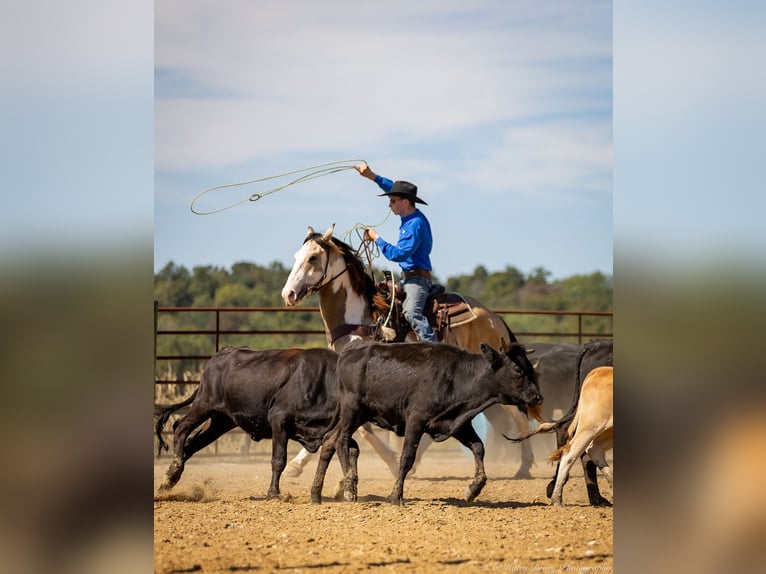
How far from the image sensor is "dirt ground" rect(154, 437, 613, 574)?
571 cm

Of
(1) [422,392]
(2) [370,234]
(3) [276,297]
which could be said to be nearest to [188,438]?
(1) [422,392]

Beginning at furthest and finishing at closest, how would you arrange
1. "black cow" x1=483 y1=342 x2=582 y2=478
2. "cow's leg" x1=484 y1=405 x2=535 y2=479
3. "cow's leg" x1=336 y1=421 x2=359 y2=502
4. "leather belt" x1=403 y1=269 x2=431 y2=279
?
"black cow" x1=483 y1=342 x2=582 y2=478
"cow's leg" x1=484 y1=405 x2=535 y2=479
"leather belt" x1=403 y1=269 x2=431 y2=279
"cow's leg" x1=336 y1=421 x2=359 y2=502

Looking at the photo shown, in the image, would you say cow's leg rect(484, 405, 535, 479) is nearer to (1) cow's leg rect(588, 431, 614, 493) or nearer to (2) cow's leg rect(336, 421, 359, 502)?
(1) cow's leg rect(588, 431, 614, 493)

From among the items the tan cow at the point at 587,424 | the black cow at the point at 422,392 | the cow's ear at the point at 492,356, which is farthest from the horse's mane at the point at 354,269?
the tan cow at the point at 587,424

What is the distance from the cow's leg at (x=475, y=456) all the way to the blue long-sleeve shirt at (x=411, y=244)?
5.50ft

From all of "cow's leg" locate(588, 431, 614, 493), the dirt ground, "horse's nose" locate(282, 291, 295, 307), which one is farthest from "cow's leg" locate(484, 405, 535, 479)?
"horse's nose" locate(282, 291, 295, 307)

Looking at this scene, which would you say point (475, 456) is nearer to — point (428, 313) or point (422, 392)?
point (422, 392)

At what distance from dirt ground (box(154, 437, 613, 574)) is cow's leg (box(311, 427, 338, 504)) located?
0.29 ft

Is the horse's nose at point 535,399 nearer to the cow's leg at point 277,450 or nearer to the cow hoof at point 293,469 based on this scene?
the cow's leg at point 277,450

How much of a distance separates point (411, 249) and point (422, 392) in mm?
1468
